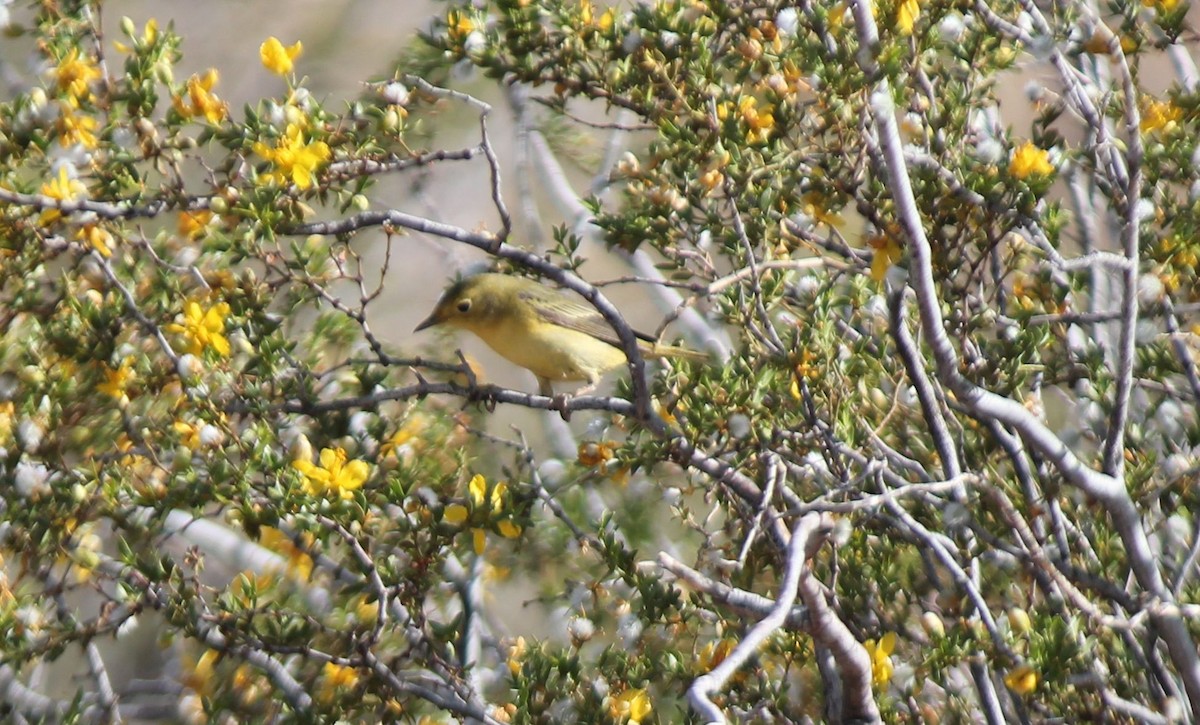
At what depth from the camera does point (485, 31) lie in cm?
355

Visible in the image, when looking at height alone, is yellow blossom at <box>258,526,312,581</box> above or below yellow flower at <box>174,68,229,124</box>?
below

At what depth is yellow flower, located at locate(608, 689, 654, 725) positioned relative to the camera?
9.91ft

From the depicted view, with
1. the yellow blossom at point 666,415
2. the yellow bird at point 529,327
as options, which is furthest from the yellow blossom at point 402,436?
the yellow bird at point 529,327

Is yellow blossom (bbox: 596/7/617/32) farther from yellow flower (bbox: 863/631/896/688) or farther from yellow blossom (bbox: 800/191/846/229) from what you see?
yellow flower (bbox: 863/631/896/688)

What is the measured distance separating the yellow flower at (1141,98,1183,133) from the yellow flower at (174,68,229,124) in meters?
2.18

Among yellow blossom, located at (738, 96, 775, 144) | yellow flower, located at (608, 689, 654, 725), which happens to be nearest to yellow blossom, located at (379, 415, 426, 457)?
yellow flower, located at (608, 689, 654, 725)

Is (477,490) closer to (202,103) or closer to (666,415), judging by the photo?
(666,415)

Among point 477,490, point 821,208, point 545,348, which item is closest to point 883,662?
point 477,490

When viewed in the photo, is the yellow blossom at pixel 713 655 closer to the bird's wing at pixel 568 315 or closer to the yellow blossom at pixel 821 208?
the yellow blossom at pixel 821 208

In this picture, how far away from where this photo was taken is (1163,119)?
3.26m

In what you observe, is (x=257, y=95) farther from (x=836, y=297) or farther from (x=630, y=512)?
(x=836, y=297)

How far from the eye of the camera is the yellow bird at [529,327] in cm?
541

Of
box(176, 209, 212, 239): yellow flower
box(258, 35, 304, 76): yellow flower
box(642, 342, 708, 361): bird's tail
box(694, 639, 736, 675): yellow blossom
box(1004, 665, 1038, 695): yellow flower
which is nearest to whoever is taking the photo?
box(1004, 665, 1038, 695): yellow flower

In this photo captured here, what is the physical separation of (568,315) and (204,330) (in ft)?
8.59
